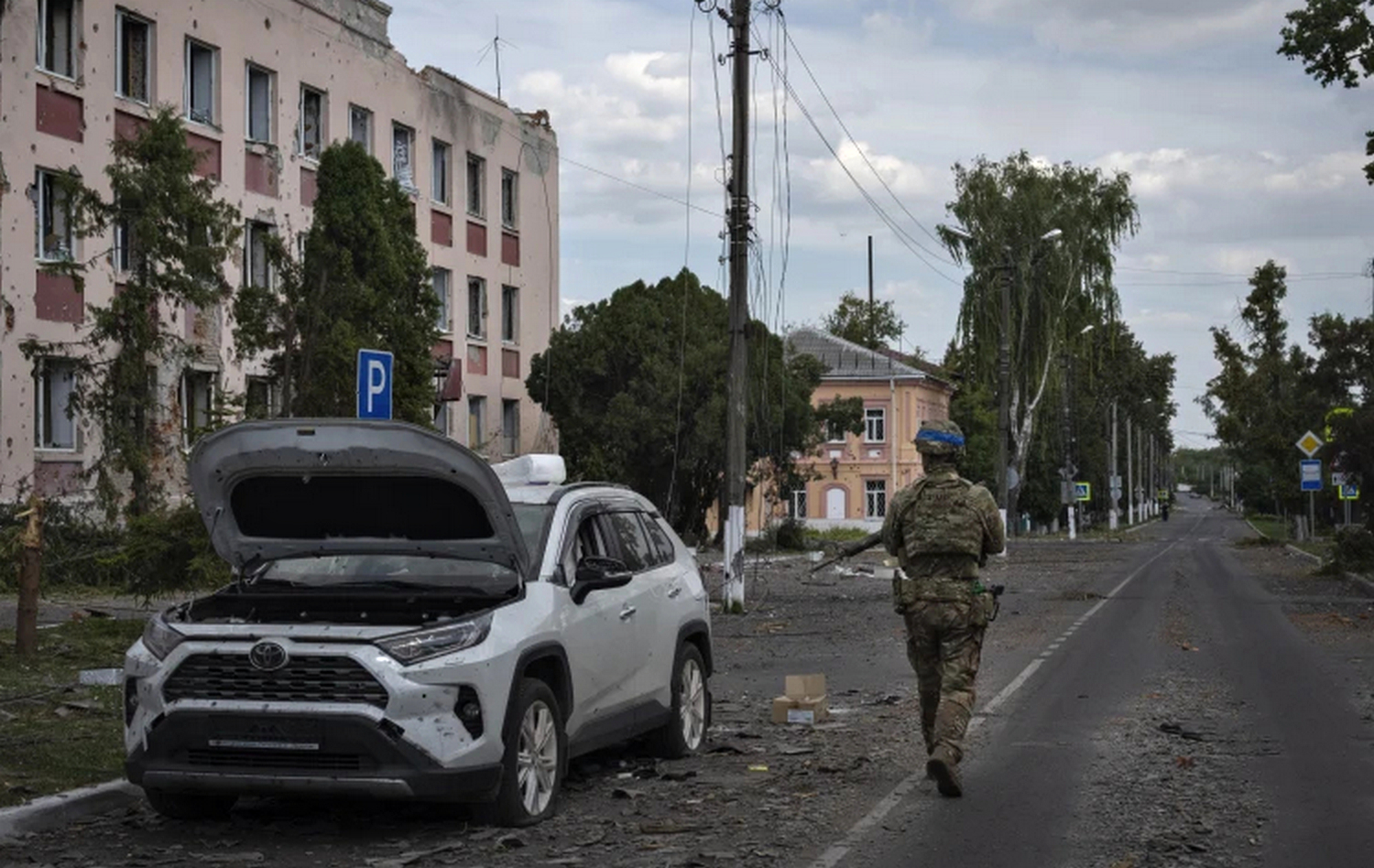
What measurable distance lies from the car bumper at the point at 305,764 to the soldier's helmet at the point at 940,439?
311 cm

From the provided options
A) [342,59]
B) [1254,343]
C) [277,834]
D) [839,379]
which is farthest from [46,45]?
[839,379]

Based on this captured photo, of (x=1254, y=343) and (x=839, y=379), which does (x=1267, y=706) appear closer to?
(x=1254, y=343)

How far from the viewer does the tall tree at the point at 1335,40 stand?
2955cm

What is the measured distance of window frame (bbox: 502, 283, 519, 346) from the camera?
44688 mm

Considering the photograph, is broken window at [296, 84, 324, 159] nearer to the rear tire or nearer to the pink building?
the pink building

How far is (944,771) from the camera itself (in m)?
9.52

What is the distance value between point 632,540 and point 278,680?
3033mm

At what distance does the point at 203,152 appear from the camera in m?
22.0

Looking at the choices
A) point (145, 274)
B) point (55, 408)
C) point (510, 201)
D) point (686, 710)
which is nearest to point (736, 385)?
point (145, 274)

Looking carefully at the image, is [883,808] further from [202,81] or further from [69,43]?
[202,81]

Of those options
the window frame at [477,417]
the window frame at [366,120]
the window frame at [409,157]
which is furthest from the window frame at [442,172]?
the window frame at [477,417]

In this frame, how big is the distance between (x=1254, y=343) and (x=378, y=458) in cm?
6837

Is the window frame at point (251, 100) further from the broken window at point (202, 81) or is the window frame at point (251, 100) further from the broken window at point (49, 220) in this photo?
the broken window at point (49, 220)

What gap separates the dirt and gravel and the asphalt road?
3cm
